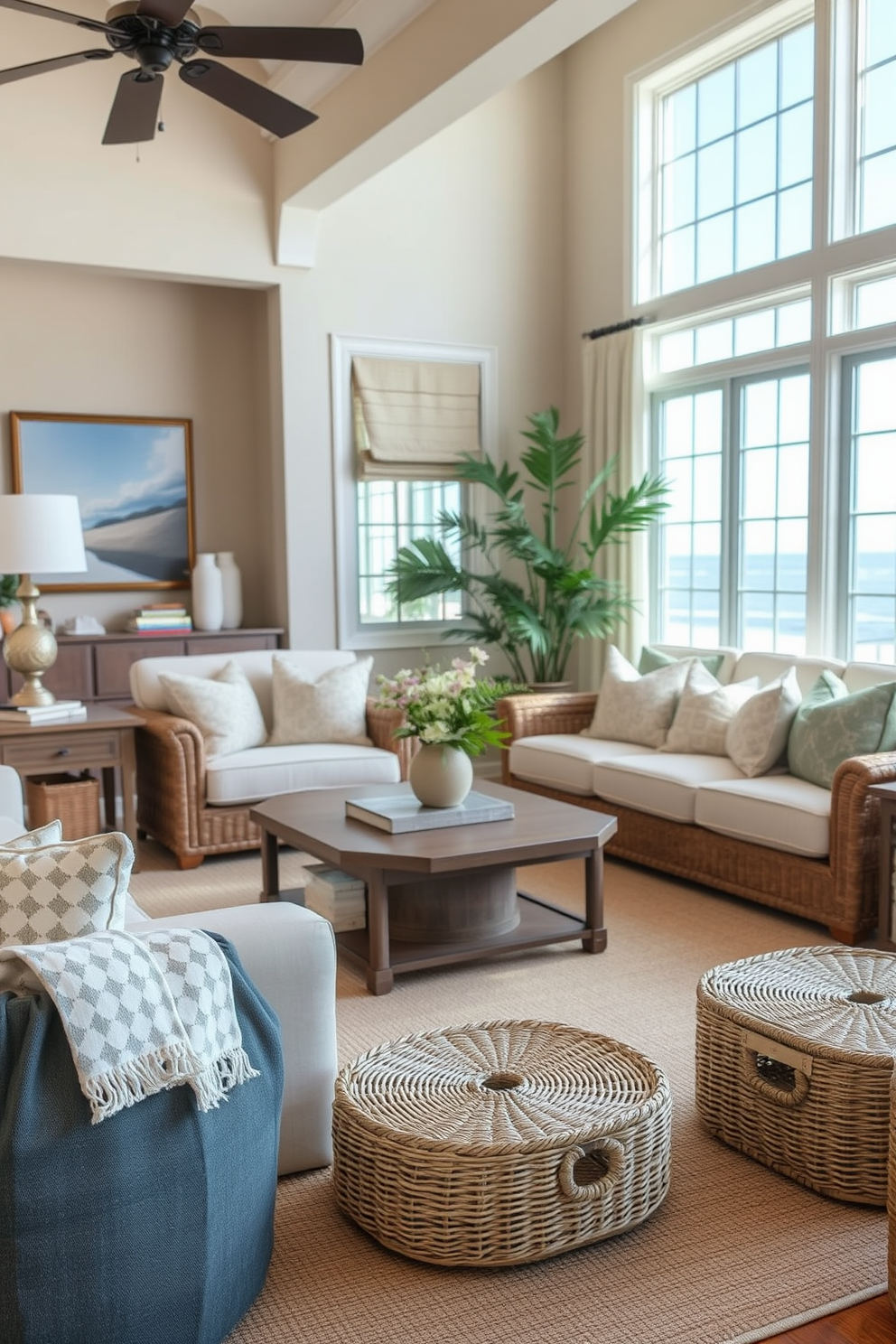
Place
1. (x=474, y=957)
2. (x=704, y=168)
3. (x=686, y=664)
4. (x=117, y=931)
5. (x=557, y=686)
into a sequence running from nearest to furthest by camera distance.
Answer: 1. (x=117, y=931)
2. (x=474, y=957)
3. (x=686, y=664)
4. (x=704, y=168)
5. (x=557, y=686)

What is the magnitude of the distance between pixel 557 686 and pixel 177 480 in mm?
2393

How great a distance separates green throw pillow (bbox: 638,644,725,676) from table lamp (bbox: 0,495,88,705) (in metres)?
2.63

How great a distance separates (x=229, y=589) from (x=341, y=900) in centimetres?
321

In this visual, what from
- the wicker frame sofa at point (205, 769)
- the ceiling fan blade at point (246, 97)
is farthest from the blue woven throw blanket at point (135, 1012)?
the wicker frame sofa at point (205, 769)

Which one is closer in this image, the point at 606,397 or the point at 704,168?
the point at 704,168

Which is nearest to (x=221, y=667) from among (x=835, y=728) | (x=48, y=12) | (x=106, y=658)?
(x=106, y=658)

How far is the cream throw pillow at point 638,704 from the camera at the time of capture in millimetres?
5375

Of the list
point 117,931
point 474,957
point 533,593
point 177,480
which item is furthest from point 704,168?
point 117,931

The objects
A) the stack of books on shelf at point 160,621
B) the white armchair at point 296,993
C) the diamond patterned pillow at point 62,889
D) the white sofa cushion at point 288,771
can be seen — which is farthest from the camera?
the stack of books on shelf at point 160,621

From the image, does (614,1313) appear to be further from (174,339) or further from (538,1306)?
(174,339)

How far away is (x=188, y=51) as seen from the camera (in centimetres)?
350

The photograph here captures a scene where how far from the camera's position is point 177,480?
673 centimetres

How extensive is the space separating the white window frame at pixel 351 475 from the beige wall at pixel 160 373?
0.47 metres

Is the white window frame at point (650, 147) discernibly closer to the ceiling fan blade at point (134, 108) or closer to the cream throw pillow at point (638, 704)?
the cream throw pillow at point (638, 704)
